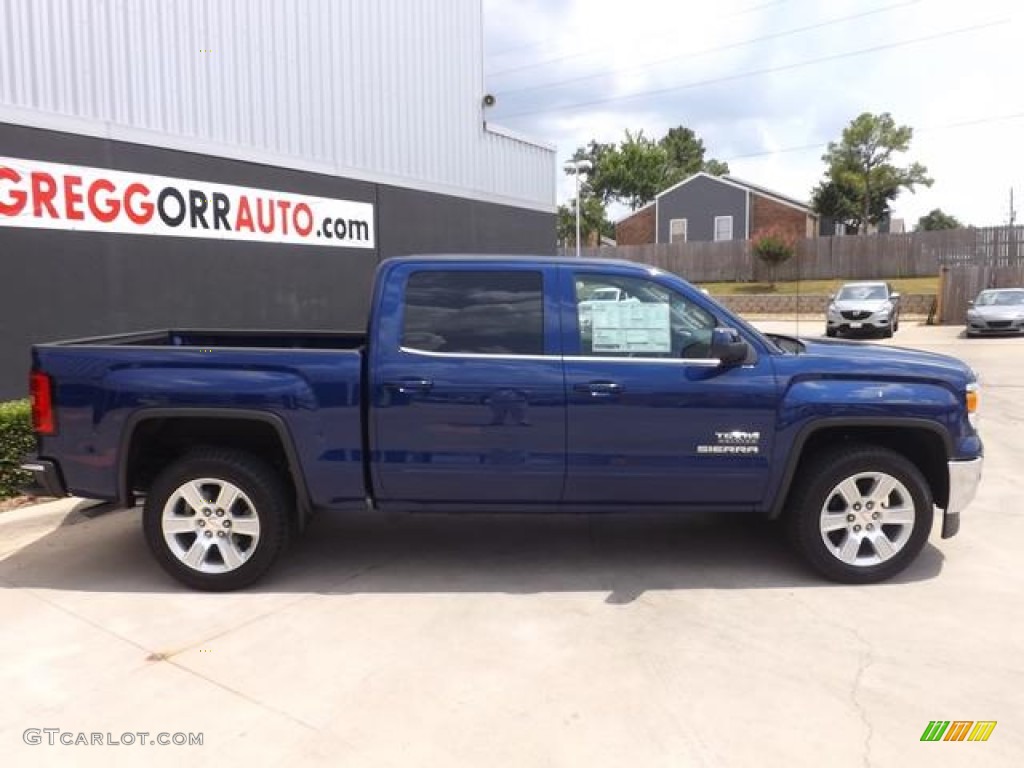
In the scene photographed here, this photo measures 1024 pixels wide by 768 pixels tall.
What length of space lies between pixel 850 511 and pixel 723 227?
43.1 metres

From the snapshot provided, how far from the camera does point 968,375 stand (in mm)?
4617

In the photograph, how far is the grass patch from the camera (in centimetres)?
3098

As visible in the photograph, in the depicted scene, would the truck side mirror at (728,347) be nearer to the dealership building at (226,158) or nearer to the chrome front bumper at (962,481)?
the chrome front bumper at (962,481)

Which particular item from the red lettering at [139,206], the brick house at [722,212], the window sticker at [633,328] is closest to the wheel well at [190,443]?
the window sticker at [633,328]

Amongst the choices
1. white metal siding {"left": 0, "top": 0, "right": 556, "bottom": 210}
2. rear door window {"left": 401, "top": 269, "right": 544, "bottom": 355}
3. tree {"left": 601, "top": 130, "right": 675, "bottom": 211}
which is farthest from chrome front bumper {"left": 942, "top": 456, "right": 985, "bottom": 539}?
tree {"left": 601, "top": 130, "right": 675, "bottom": 211}

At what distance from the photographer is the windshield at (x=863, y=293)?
22.5 meters

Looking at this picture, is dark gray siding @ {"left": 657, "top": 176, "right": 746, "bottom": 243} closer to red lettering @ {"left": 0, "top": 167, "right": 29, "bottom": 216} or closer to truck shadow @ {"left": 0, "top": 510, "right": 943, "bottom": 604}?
red lettering @ {"left": 0, "top": 167, "right": 29, "bottom": 216}

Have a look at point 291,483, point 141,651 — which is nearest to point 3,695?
point 141,651

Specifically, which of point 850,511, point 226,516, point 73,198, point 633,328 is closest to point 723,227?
point 73,198

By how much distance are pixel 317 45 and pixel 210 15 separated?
5.80ft

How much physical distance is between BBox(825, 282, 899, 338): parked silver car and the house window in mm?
22813

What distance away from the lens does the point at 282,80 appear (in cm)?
1041

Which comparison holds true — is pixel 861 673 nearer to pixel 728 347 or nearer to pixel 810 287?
pixel 728 347

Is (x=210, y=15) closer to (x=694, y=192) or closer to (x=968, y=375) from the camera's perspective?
(x=968, y=375)
